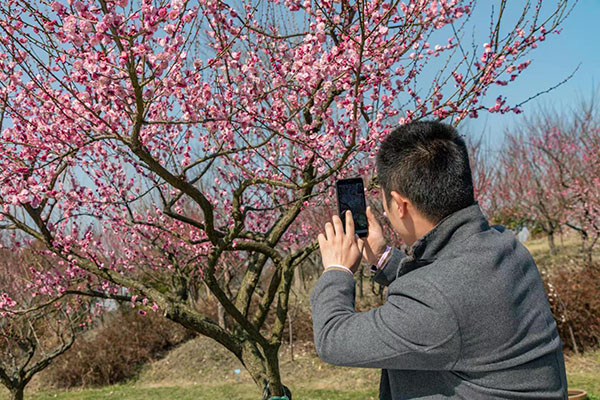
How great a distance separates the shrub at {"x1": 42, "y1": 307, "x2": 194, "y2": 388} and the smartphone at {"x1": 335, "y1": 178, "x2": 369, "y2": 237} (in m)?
12.2

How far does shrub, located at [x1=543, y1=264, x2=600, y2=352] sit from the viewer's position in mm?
9656

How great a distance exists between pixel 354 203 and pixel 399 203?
0.36 m

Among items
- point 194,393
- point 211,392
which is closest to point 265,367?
point 211,392

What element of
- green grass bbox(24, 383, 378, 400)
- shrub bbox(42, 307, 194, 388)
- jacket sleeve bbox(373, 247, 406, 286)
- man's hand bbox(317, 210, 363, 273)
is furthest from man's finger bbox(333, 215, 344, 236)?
shrub bbox(42, 307, 194, 388)

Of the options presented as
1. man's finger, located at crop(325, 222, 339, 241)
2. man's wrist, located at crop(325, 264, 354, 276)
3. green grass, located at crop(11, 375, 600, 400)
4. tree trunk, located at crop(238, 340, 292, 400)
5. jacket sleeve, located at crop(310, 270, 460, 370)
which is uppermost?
man's finger, located at crop(325, 222, 339, 241)

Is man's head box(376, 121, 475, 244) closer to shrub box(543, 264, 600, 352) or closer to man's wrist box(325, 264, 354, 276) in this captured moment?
man's wrist box(325, 264, 354, 276)

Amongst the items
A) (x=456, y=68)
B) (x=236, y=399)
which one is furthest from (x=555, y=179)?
(x=456, y=68)

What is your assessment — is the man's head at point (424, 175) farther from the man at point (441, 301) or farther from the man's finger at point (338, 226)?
the man's finger at point (338, 226)

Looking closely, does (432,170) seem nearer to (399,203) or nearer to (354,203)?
(399,203)

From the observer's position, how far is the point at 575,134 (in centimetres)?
1686

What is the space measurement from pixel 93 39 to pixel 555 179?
17010mm

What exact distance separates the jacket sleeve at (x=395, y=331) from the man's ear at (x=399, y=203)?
0.25 m

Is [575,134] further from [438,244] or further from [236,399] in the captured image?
[438,244]

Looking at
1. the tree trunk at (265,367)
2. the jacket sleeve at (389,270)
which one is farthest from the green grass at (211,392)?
the jacket sleeve at (389,270)
